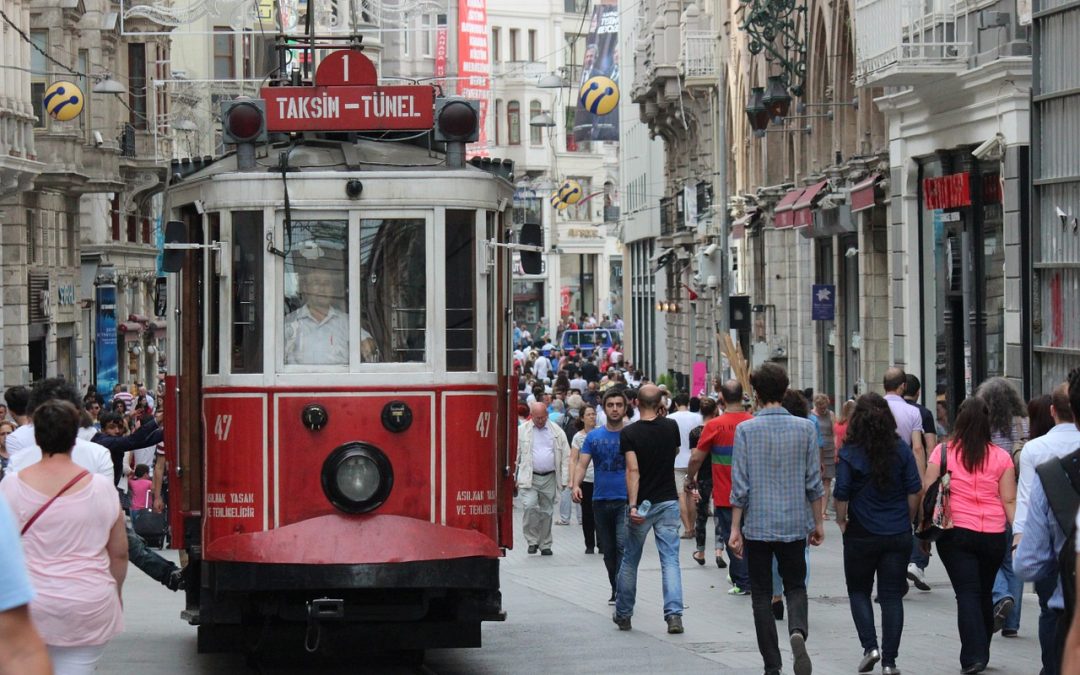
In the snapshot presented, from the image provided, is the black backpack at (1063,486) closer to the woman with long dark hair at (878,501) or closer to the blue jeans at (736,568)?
the woman with long dark hair at (878,501)

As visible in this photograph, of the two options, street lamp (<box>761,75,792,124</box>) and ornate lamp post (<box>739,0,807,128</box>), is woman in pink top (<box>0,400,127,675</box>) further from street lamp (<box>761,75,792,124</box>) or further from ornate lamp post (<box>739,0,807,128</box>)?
ornate lamp post (<box>739,0,807,128</box>)

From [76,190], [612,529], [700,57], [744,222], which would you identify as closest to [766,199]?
[744,222]

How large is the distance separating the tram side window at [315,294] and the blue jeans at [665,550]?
11.1 feet

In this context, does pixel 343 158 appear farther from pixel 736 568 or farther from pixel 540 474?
pixel 540 474

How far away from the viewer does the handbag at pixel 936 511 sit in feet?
38.1

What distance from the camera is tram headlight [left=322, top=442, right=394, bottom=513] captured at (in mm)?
10969

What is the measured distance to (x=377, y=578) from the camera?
35.3ft

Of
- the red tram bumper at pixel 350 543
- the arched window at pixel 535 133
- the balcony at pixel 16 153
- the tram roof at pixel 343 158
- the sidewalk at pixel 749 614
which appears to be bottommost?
the sidewalk at pixel 749 614

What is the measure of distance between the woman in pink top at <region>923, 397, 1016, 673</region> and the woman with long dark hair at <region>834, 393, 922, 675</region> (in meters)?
0.32

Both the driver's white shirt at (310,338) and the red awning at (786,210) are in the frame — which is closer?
the driver's white shirt at (310,338)

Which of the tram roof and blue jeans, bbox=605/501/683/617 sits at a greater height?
the tram roof

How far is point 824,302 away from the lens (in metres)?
30.8

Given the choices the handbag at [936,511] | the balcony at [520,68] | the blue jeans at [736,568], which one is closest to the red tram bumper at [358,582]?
the handbag at [936,511]

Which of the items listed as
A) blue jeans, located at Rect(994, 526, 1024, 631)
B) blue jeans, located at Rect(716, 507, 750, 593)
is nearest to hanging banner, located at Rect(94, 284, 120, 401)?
blue jeans, located at Rect(716, 507, 750, 593)
